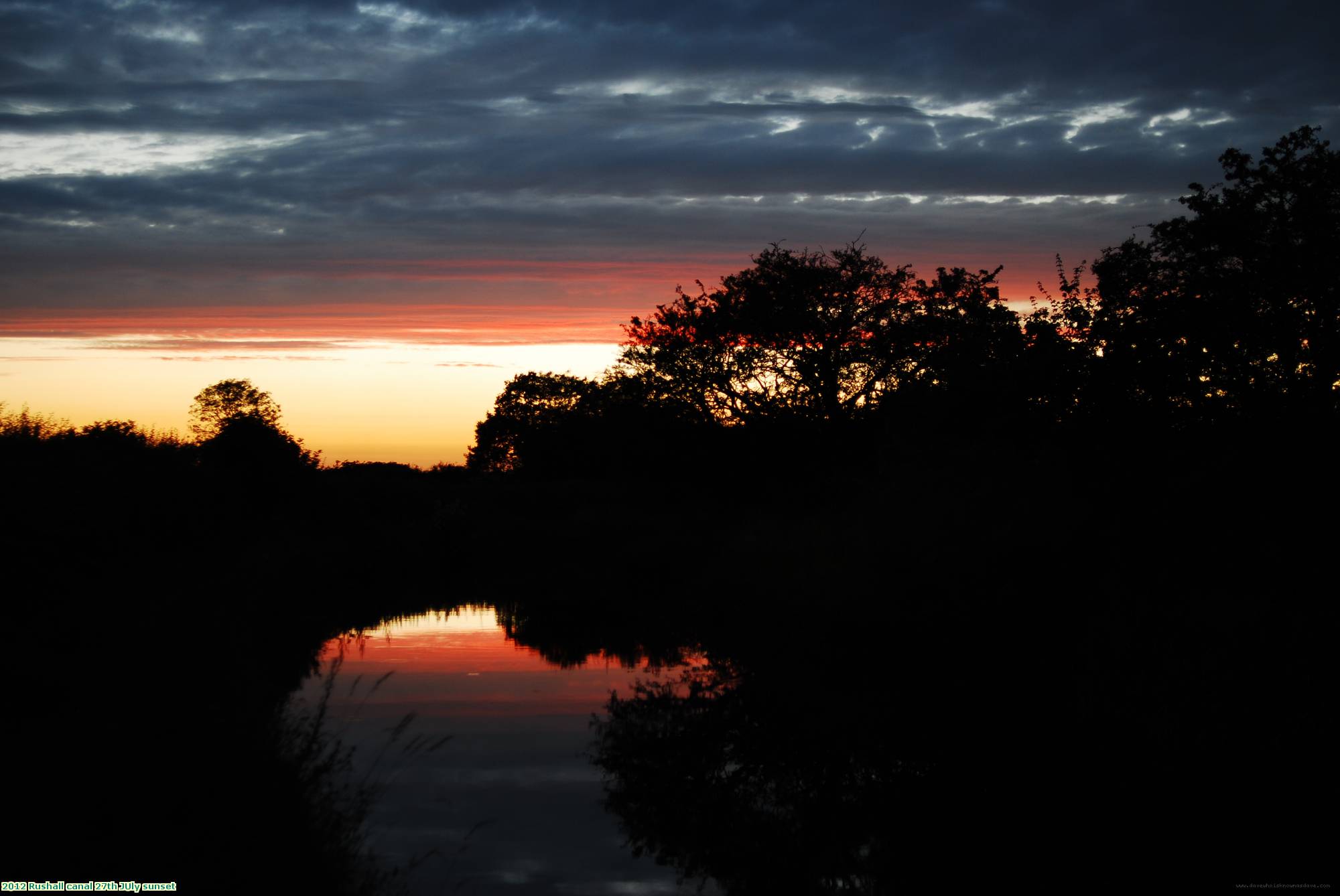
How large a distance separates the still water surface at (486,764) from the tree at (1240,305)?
1624 cm

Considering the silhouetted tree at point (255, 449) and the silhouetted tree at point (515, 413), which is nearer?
the silhouetted tree at point (255, 449)

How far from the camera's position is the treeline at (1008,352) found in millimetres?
25266

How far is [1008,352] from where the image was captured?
93.7ft

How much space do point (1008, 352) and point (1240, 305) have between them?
19.8 feet

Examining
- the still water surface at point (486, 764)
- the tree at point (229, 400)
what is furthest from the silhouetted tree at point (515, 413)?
the still water surface at point (486, 764)

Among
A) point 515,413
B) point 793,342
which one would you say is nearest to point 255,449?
point 793,342

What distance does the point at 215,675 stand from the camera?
10836 millimetres

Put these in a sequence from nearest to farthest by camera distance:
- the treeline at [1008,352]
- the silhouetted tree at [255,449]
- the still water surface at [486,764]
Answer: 1. the still water surface at [486,764]
2. the treeline at [1008,352]
3. the silhouetted tree at [255,449]

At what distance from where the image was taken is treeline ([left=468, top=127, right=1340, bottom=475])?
82.9 feet

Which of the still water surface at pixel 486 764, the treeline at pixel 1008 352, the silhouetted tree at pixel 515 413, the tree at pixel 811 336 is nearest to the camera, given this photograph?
the still water surface at pixel 486 764

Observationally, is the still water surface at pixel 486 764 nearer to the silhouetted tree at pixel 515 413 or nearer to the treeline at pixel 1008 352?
the treeline at pixel 1008 352

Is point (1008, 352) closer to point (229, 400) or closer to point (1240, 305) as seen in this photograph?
point (1240, 305)

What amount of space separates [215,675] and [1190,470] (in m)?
15.9

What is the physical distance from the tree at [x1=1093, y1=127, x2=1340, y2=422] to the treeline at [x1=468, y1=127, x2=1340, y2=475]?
0.16 ft
